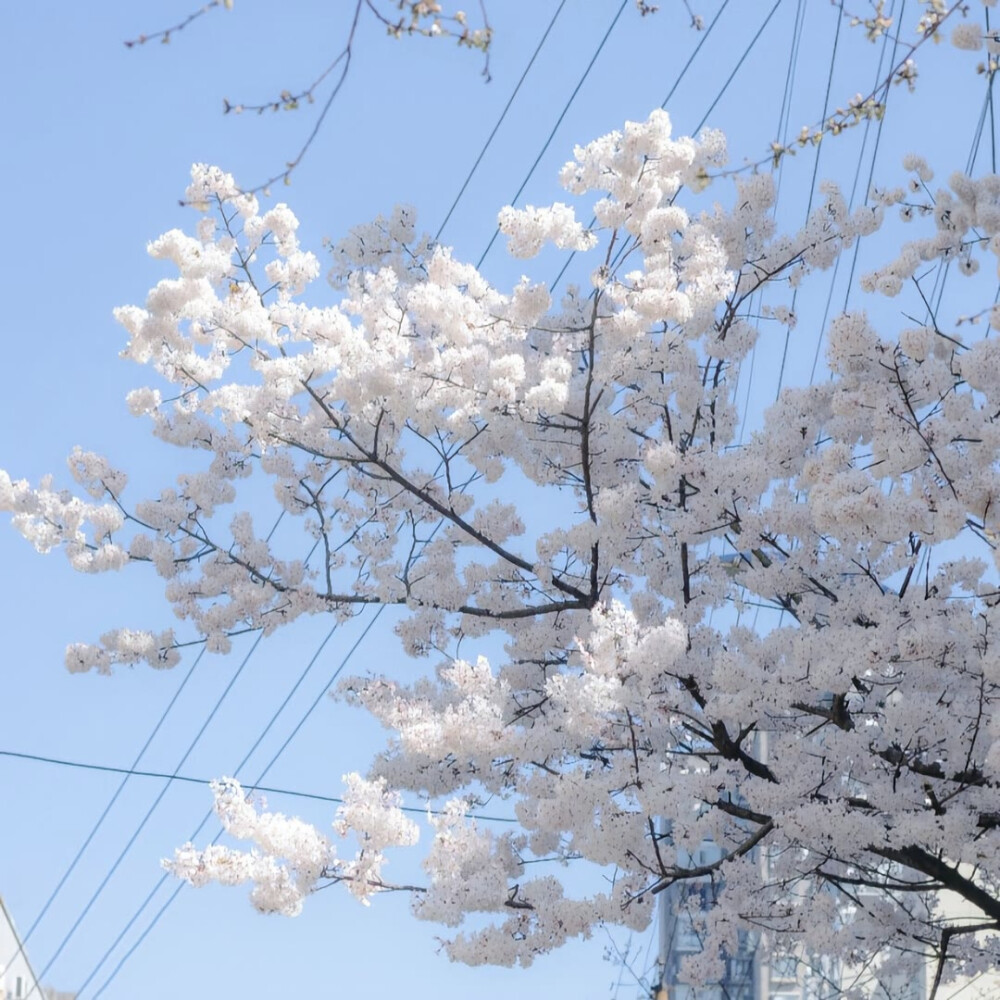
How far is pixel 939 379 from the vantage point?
4.67m

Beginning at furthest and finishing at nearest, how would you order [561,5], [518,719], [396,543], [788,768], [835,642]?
1. [561,5]
2. [396,543]
3. [518,719]
4. [788,768]
5. [835,642]

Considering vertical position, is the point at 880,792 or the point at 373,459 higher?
the point at 373,459

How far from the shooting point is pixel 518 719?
578 centimetres

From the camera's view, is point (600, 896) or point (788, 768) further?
point (788, 768)

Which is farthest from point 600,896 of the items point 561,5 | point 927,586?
point 561,5

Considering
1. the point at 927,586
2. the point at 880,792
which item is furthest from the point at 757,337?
the point at 880,792

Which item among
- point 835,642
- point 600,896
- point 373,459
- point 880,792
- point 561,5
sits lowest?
point 600,896

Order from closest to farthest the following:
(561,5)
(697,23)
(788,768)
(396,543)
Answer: (697,23) < (788,768) < (396,543) < (561,5)

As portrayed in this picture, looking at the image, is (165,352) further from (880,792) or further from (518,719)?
(880,792)

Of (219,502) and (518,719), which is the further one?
(219,502)

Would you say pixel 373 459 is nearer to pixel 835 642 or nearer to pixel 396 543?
pixel 396 543

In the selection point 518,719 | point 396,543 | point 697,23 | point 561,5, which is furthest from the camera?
point 561,5

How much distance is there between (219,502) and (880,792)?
343 centimetres

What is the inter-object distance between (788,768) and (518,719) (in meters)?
1.23
